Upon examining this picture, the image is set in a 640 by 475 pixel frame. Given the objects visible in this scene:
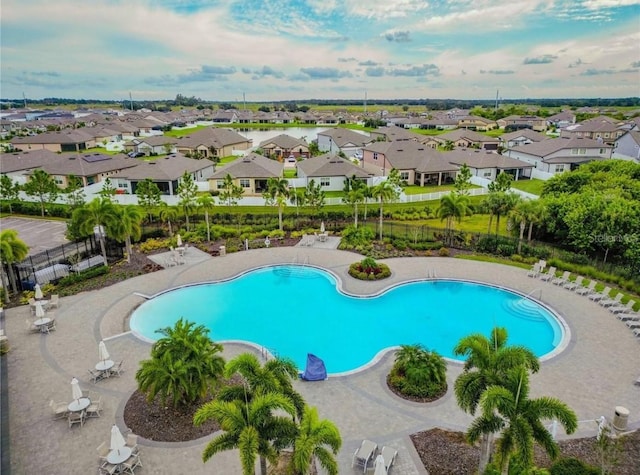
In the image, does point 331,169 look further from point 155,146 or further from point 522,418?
point 522,418

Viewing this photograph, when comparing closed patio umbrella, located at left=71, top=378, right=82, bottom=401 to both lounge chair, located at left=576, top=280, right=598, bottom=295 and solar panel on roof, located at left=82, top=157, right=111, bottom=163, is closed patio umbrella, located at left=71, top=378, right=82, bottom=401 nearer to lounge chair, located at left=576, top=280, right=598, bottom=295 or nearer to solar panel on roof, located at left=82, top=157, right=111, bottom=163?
lounge chair, located at left=576, top=280, right=598, bottom=295

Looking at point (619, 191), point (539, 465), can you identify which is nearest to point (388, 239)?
point (619, 191)

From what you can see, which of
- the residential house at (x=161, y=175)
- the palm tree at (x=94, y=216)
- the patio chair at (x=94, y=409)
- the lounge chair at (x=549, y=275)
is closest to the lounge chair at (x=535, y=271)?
the lounge chair at (x=549, y=275)

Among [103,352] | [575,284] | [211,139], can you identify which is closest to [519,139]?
[211,139]

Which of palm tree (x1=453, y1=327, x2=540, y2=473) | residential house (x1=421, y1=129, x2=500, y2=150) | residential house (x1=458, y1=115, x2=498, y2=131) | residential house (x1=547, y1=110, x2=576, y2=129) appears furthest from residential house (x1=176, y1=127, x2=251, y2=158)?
residential house (x1=547, y1=110, x2=576, y2=129)

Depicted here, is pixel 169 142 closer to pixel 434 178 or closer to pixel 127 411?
pixel 434 178

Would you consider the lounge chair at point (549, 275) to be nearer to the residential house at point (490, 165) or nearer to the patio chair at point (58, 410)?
the patio chair at point (58, 410)
